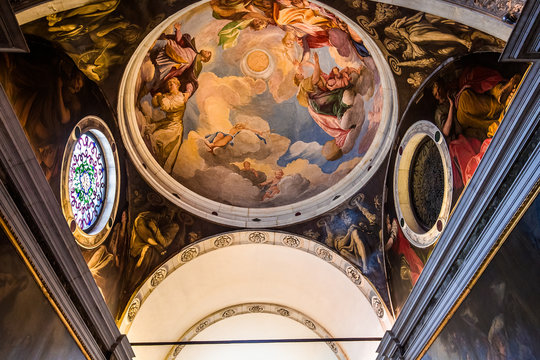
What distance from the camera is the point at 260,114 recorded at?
574 inches

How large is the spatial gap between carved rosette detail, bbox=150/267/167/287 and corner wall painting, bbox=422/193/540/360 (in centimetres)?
799

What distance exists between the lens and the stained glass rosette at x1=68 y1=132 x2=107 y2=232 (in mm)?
9711

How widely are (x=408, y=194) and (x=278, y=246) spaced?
4.47 metres

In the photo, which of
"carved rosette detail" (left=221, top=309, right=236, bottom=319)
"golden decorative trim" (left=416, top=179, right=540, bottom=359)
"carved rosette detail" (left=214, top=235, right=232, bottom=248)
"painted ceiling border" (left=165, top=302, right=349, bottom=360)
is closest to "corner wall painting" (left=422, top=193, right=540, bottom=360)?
"golden decorative trim" (left=416, top=179, right=540, bottom=359)

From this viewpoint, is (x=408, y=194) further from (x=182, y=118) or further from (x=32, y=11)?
(x=32, y=11)

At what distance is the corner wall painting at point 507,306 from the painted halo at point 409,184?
6.03 feet

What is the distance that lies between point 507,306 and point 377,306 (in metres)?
5.78

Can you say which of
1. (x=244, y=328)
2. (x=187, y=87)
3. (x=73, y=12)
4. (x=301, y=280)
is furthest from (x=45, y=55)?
(x=244, y=328)

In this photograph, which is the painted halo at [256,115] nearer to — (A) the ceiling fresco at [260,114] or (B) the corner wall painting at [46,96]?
(A) the ceiling fresco at [260,114]

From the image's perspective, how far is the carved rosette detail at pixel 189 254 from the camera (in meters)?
13.5

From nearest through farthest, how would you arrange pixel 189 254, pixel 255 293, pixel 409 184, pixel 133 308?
1. pixel 409 184
2. pixel 133 308
3. pixel 189 254
4. pixel 255 293

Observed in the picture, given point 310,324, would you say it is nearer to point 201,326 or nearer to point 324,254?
point 324,254

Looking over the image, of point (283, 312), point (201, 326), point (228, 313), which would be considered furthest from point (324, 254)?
point (201, 326)

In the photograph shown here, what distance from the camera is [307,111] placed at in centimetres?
1430
